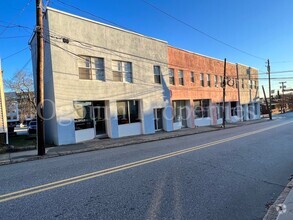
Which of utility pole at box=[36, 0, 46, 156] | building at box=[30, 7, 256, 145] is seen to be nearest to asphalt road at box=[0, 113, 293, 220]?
utility pole at box=[36, 0, 46, 156]

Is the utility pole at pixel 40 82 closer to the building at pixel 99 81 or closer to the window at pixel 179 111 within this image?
the building at pixel 99 81

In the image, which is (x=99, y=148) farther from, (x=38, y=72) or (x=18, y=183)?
(x=18, y=183)

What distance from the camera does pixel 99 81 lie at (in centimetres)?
1538

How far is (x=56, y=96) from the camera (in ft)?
43.4

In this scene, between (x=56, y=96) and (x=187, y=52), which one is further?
(x=187, y=52)

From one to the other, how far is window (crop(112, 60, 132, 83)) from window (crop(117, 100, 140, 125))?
1710 mm

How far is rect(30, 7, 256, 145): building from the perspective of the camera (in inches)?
535

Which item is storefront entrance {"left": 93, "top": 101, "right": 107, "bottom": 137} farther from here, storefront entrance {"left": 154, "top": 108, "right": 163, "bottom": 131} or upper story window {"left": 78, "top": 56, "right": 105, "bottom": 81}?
storefront entrance {"left": 154, "top": 108, "right": 163, "bottom": 131}

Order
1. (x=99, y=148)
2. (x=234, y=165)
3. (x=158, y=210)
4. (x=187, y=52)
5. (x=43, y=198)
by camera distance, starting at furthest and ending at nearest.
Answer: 1. (x=187, y=52)
2. (x=99, y=148)
3. (x=234, y=165)
4. (x=43, y=198)
5. (x=158, y=210)

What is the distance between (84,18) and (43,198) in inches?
508

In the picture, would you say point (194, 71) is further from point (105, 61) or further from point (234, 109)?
point (234, 109)

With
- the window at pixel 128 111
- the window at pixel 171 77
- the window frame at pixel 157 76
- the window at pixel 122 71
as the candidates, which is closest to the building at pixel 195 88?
the window at pixel 171 77

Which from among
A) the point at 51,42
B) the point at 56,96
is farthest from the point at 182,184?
the point at 51,42

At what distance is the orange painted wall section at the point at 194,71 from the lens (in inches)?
853
